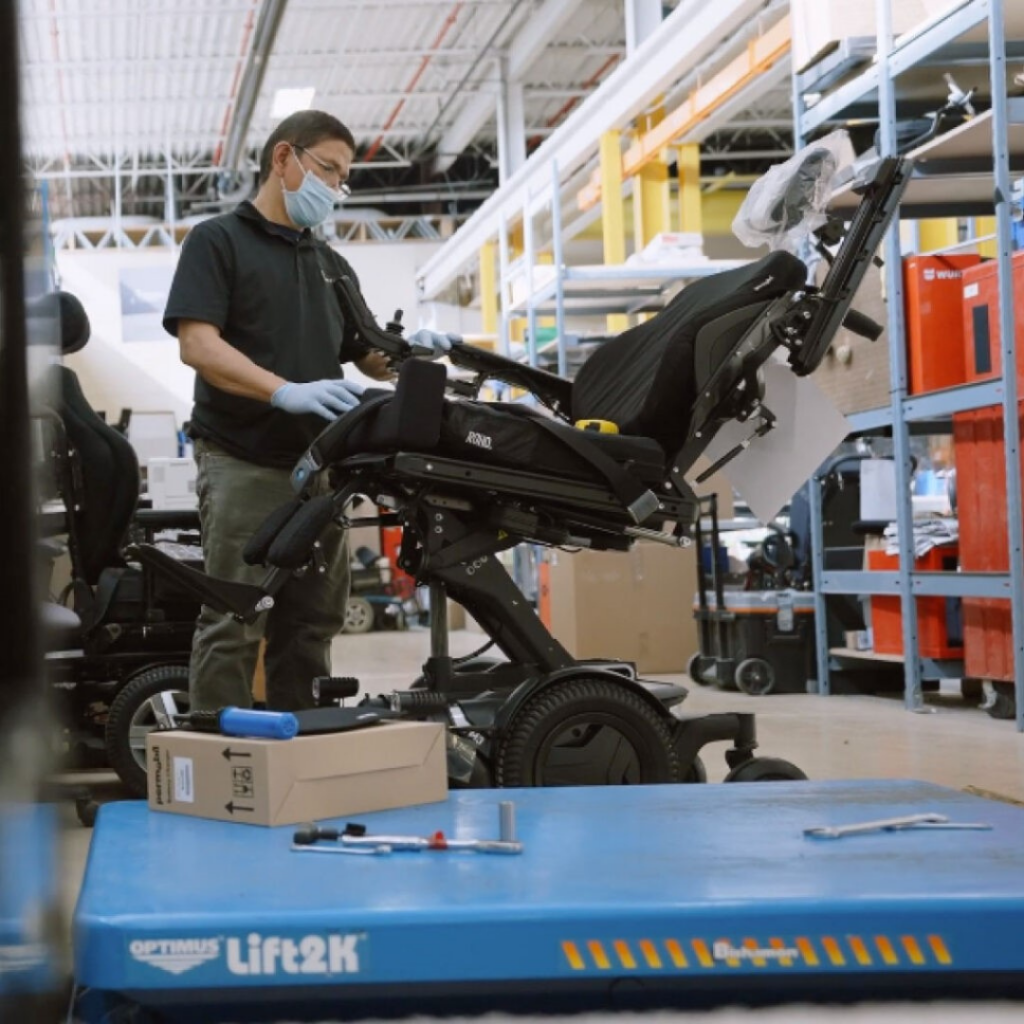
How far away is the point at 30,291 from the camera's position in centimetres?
46

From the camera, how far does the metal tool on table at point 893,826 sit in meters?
1.74

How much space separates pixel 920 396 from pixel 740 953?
4.59 meters

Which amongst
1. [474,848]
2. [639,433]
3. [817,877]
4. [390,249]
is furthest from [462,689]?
[390,249]

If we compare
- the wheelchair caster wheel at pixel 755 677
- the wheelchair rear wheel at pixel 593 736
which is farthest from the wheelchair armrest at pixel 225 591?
the wheelchair caster wheel at pixel 755 677

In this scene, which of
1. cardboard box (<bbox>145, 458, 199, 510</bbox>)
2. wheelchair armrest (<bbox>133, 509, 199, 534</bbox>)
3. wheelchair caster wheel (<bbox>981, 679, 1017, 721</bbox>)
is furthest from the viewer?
cardboard box (<bbox>145, 458, 199, 510</bbox>)

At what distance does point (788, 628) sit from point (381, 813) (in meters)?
4.98

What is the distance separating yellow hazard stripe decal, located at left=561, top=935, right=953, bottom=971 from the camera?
4.35 ft

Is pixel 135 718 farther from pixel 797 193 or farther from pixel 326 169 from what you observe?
pixel 797 193

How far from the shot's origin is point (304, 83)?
1554cm

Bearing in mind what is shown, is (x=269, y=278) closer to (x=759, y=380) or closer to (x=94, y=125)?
(x=759, y=380)

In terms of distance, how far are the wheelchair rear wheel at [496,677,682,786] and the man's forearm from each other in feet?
2.81

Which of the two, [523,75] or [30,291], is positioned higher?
[523,75]

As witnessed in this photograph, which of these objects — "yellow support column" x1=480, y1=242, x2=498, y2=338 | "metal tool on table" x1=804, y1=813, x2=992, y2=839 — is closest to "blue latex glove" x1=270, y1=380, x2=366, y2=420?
"metal tool on table" x1=804, y1=813, x2=992, y2=839

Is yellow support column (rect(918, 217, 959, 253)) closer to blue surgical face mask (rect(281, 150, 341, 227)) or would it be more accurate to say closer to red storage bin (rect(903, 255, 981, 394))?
red storage bin (rect(903, 255, 981, 394))
